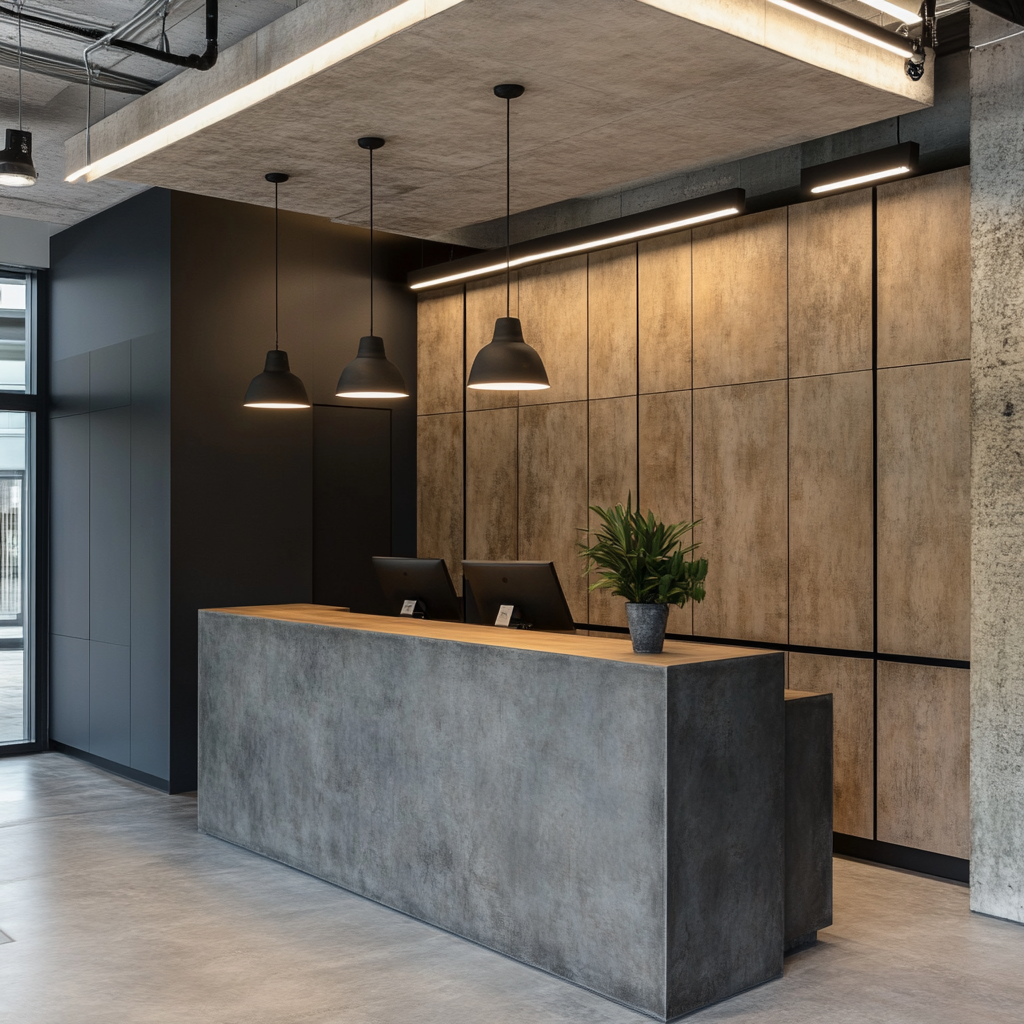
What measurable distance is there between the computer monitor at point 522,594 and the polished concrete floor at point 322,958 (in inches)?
55.4

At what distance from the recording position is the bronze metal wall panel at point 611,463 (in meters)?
6.67

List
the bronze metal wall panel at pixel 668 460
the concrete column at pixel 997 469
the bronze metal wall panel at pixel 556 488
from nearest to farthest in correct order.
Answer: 1. the concrete column at pixel 997 469
2. the bronze metal wall panel at pixel 668 460
3. the bronze metal wall panel at pixel 556 488

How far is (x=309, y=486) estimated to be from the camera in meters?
7.46

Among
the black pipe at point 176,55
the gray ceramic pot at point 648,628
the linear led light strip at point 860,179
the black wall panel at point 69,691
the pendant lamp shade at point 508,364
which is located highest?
the black pipe at point 176,55

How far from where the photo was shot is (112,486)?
24.2 feet

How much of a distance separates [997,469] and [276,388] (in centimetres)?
354

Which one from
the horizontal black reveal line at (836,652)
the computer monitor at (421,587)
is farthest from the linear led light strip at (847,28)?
the computer monitor at (421,587)

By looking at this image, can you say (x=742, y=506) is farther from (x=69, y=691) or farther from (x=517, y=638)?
(x=69, y=691)

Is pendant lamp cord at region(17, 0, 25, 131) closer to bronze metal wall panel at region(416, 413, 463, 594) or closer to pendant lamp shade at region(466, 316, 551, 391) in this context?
pendant lamp shade at region(466, 316, 551, 391)

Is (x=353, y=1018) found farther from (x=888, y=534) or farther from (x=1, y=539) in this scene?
(x=1, y=539)

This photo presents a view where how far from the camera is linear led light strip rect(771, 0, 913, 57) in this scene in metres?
3.93

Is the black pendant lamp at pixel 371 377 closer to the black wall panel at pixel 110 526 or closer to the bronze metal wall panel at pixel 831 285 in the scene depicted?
the bronze metal wall panel at pixel 831 285

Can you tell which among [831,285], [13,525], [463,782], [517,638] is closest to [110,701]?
[13,525]

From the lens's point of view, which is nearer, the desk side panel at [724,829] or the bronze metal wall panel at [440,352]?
the desk side panel at [724,829]
